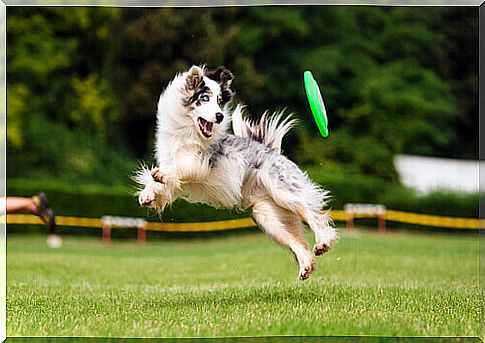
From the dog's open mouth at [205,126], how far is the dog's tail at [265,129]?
0.46 meters

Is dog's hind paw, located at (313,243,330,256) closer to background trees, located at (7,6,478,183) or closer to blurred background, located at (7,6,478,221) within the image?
blurred background, located at (7,6,478,221)

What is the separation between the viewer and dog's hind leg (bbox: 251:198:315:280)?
509 centimetres

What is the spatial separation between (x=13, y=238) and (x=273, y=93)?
476 cm

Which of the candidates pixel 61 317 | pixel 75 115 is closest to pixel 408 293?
pixel 61 317

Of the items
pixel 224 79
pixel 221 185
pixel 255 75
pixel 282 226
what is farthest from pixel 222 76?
pixel 255 75

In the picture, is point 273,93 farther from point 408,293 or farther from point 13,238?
point 408,293

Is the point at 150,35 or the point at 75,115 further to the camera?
the point at 75,115

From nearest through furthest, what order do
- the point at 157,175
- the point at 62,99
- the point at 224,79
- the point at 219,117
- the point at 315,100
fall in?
1. the point at 157,175
2. the point at 219,117
3. the point at 224,79
4. the point at 315,100
5. the point at 62,99

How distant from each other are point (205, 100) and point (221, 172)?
45 centimetres

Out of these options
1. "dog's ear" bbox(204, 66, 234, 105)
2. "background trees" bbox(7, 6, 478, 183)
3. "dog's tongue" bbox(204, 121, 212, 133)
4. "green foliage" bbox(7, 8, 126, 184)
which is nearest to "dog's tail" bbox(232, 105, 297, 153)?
"dog's ear" bbox(204, 66, 234, 105)

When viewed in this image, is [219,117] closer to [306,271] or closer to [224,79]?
[224,79]

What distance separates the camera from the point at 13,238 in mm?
13266

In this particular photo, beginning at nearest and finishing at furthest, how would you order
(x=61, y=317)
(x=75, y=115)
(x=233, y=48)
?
1. (x=61, y=317)
2. (x=233, y=48)
3. (x=75, y=115)

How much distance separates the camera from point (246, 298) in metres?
5.50
